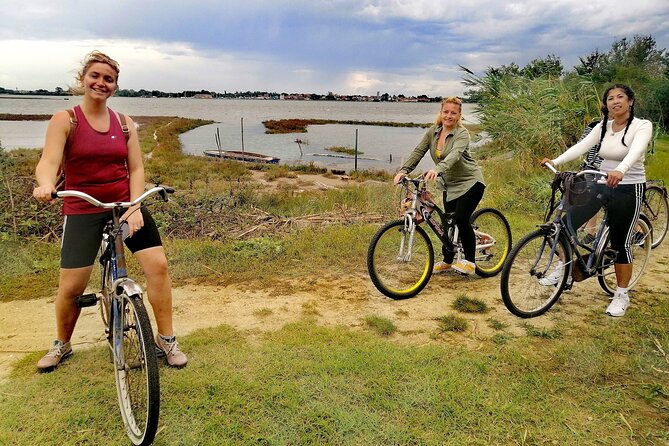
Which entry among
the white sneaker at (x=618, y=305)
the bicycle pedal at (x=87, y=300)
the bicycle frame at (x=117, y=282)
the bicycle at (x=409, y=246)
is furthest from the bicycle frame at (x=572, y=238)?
the bicycle pedal at (x=87, y=300)

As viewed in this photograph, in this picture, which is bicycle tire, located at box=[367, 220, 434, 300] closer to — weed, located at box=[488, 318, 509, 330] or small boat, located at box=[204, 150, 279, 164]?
weed, located at box=[488, 318, 509, 330]

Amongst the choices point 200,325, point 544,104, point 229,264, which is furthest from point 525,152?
point 200,325

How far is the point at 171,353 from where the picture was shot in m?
3.26

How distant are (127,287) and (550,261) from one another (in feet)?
11.4

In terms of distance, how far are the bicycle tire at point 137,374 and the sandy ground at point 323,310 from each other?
913 mm

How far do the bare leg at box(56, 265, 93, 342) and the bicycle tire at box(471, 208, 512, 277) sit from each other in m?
3.95

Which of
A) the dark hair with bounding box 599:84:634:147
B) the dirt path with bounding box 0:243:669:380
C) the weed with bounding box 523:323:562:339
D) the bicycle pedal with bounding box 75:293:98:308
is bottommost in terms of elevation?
the dirt path with bounding box 0:243:669:380

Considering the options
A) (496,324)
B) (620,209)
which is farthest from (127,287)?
(620,209)

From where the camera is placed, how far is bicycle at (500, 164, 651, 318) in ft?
13.0

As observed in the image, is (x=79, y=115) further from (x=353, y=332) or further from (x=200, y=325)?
(x=353, y=332)

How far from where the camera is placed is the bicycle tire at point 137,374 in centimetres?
233

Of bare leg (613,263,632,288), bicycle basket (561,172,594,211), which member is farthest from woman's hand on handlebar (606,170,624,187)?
bare leg (613,263,632,288)

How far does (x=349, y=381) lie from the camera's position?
3100 mm

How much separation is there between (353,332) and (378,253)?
894mm
